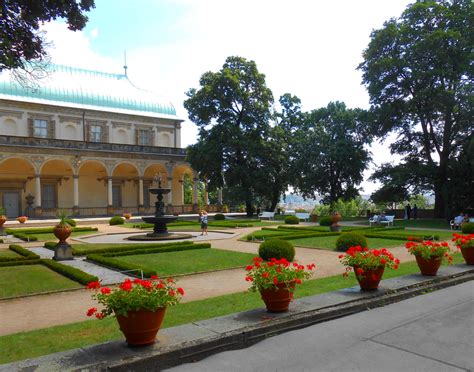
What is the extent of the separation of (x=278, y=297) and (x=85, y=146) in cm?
4260

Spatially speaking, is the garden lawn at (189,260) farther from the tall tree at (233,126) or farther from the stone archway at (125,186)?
the stone archway at (125,186)

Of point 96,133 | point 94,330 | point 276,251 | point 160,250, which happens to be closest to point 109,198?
point 96,133

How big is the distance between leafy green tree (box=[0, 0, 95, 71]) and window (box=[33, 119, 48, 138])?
3876cm

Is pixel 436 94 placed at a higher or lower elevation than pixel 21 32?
higher

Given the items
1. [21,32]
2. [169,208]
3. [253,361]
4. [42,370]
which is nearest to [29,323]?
[42,370]

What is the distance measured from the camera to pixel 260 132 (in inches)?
1762

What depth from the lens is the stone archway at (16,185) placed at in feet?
140

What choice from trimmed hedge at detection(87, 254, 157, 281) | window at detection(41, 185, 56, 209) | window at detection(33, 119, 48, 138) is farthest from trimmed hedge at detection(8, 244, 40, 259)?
window at detection(33, 119, 48, 138)

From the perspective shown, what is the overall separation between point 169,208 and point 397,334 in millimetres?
44602

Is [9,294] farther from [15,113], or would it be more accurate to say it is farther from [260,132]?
[15,113]

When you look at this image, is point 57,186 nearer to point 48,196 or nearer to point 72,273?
point 48,196

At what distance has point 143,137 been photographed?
54.8 m

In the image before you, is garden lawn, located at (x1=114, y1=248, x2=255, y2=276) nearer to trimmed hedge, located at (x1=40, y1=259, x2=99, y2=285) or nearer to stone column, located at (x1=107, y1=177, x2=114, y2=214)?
trimmed hedge, located at (x1=40, y1=259, x2=99, y2=285)

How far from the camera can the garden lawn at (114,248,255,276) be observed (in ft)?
42.7
